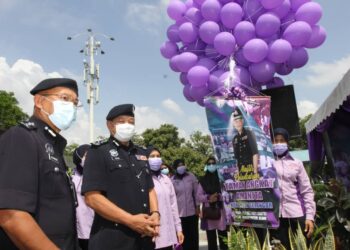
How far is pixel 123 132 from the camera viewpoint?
302cm

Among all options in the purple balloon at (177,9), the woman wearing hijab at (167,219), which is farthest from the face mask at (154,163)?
the purple balloon at (177,9)

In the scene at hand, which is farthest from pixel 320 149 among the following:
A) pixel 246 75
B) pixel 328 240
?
pixel 328 240

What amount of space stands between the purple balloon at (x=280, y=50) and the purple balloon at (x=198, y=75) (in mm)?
1069

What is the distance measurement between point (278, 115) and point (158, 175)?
254cm

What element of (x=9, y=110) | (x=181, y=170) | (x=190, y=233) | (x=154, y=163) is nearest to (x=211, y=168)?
(x=181, y=170)

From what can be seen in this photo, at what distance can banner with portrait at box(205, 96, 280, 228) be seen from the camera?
4293 mm

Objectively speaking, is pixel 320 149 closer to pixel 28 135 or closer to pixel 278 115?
pixel 278 115

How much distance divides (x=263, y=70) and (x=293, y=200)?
2.70 metres

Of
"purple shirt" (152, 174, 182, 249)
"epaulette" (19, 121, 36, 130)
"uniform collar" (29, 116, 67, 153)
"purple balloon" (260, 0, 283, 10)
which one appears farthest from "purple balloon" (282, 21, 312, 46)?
"epaulette" (19, 121, 36, 130)

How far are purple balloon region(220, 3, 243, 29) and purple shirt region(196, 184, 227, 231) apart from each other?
2.99 m

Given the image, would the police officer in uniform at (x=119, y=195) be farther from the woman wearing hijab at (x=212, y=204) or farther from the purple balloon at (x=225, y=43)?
the woman wearing hijab at (x=212, y=204)

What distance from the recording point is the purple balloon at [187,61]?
6969mm

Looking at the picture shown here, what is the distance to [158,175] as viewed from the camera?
547cm

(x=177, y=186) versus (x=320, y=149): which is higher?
(x=320, y=149)
